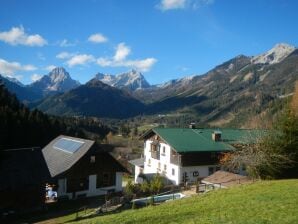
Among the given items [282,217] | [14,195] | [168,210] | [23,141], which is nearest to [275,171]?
[168,210]

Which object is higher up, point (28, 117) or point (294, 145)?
point (28, 117)

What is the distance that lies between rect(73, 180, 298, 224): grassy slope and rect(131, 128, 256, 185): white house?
27935 millimetres

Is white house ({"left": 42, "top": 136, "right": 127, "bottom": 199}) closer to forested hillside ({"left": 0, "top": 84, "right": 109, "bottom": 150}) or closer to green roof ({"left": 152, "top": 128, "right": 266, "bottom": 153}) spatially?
green roof ({"left": 152, "top": 128, "right": 266, "bottom": 153})

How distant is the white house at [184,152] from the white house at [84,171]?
32.9 feet

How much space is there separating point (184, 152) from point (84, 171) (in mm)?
15616

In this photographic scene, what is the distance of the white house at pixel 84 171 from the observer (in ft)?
155

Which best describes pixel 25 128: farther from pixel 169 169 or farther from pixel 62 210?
pixel 62 210

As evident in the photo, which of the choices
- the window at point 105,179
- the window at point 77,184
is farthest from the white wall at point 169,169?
the window at point 77,184

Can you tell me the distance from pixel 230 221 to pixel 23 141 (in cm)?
7450

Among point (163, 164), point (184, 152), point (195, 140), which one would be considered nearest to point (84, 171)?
point (184, 152)

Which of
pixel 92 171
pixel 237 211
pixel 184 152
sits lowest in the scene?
pixel 237 211

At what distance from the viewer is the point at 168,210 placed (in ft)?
78.9

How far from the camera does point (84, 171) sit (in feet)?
159

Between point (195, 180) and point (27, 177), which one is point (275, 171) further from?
point (27, 177)
